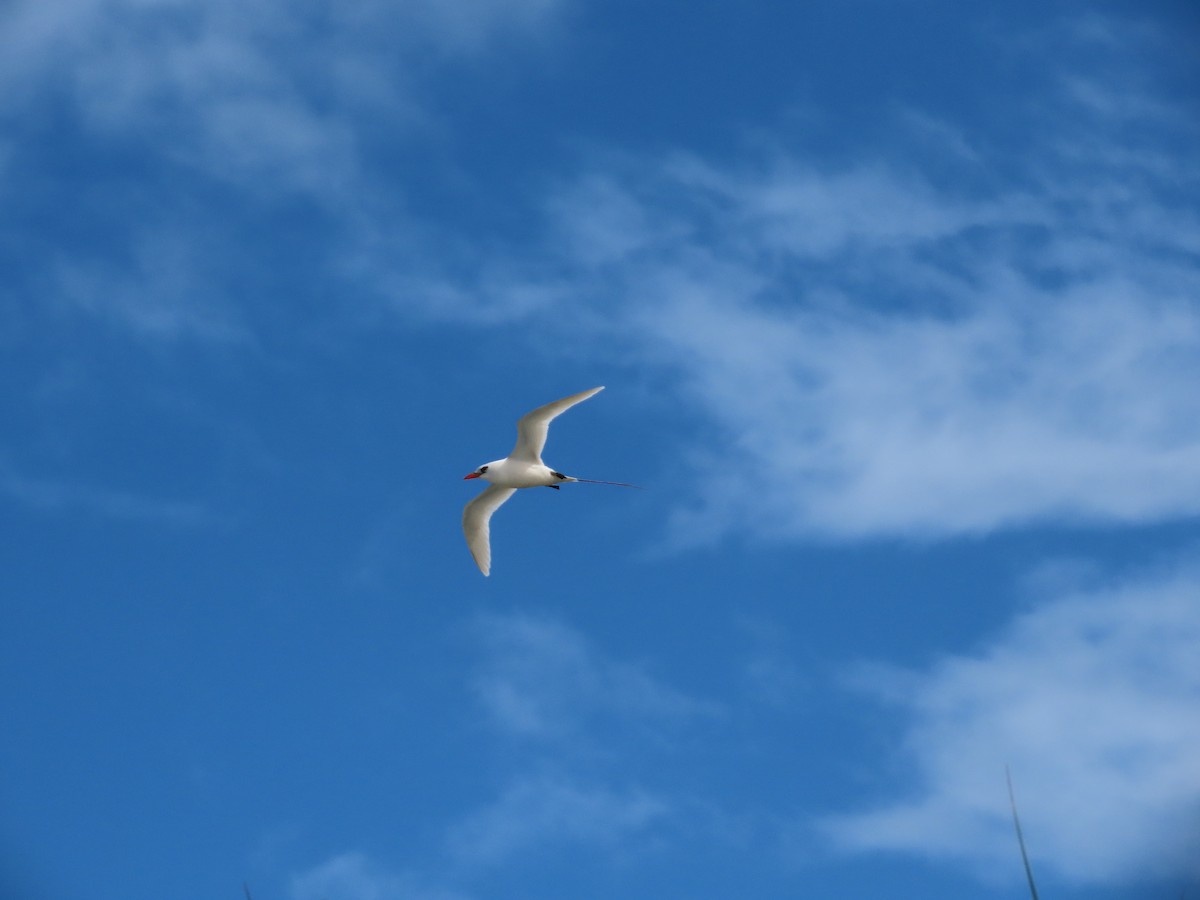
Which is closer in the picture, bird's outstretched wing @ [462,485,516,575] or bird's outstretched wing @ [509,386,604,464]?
bird's outstretched wing @ [509,386,604,464]

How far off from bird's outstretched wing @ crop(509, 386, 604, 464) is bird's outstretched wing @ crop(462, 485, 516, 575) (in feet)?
7.66

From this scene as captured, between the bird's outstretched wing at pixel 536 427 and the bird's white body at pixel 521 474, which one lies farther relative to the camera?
the bird's white body at pixel 521 474

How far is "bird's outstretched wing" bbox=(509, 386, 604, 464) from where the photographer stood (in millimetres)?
31364

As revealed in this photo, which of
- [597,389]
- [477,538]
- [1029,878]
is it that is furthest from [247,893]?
[477,538]

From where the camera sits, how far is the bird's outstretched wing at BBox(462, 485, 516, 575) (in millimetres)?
35781

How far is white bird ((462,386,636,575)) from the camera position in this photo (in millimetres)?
32188

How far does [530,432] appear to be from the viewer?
3278cm

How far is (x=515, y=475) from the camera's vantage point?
34125 millimetres

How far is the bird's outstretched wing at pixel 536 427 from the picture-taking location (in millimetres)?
31364

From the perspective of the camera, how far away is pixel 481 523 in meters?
36.0

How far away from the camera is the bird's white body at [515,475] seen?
32.2 metres

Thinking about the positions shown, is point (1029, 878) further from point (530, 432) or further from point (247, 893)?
point (530, 432)

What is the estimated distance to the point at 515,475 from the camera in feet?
112

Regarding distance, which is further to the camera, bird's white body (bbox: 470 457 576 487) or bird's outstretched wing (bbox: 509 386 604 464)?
bird's white body (bbox: 470 457 576 487)
